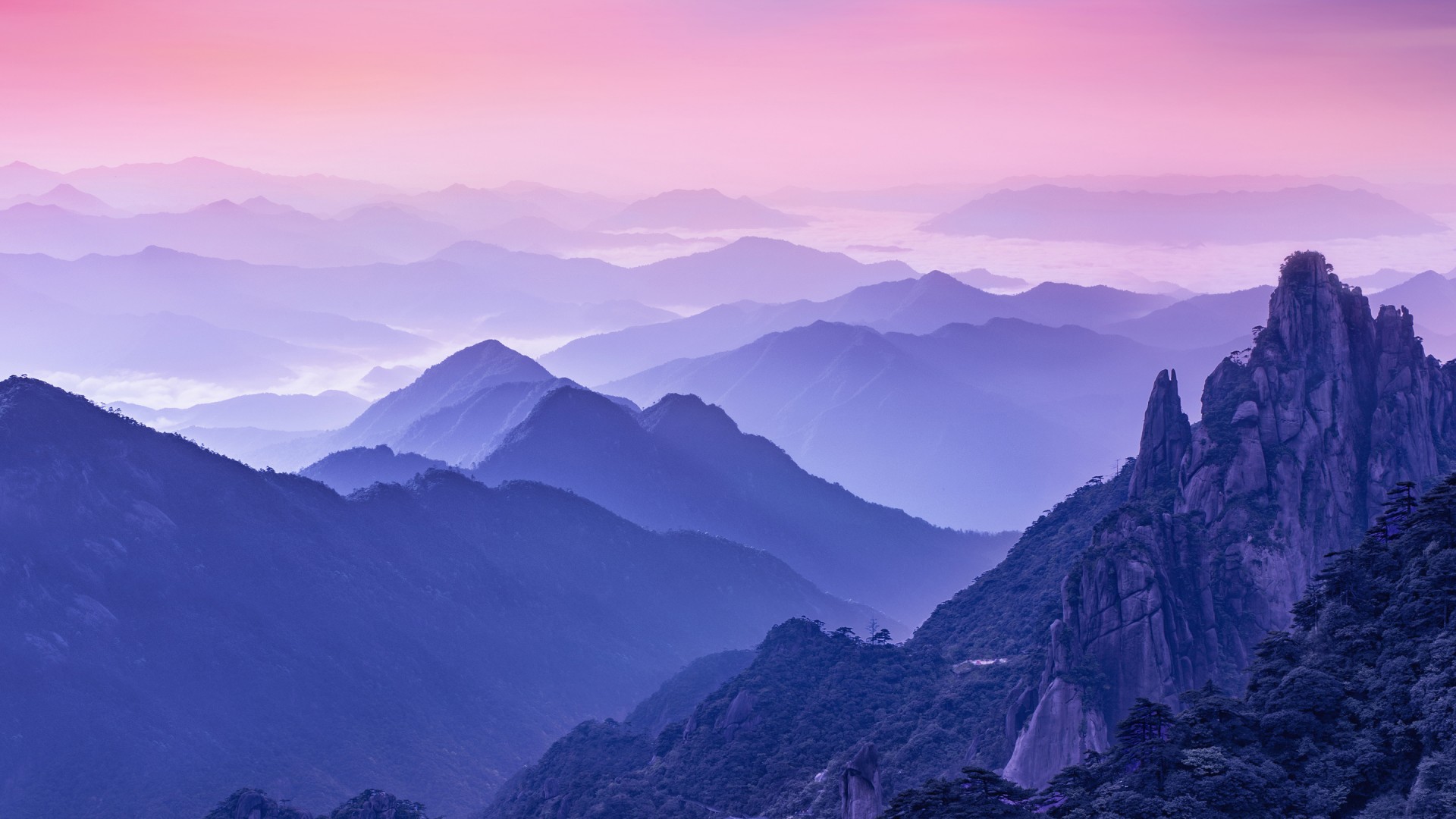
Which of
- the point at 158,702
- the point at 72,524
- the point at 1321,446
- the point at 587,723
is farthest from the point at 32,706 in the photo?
the point at 1321,446

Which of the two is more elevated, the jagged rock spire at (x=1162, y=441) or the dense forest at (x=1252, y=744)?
the jagged rock spire at (x=1162, y=441)

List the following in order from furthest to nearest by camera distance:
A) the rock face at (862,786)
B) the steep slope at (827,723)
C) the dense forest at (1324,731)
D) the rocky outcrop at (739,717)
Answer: the rocky outcrop at (739,717), the steep slope at (827,723), the rock face at (862,786), the dense forest at (1324,731)

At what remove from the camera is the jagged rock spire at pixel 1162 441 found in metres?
139

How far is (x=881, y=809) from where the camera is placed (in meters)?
101

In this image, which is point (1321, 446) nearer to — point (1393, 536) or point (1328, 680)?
point (1393, 536)

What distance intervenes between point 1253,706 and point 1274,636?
7.67 meters

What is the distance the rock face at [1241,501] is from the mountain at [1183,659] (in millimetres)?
191

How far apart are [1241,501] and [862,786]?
45267mm

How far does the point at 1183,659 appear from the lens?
121 metres

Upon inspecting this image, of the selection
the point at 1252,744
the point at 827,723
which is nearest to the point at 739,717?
A: the point at 827,723

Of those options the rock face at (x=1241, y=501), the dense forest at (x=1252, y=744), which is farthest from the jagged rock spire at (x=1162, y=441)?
the dense forest at (x=1252, y=744)

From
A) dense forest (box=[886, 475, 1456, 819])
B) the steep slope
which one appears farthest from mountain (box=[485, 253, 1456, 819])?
the steep slope

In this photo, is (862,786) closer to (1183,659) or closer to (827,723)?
(1183,659)

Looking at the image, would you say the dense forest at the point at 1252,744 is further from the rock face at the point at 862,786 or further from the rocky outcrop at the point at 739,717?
the rock face at the point at 862,786
